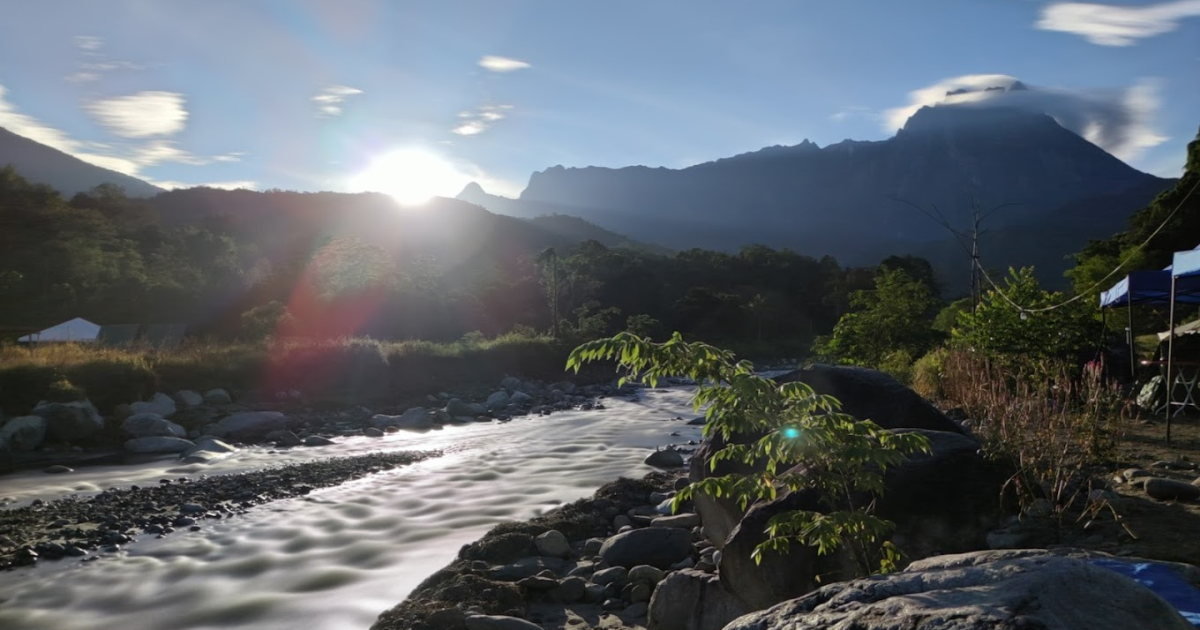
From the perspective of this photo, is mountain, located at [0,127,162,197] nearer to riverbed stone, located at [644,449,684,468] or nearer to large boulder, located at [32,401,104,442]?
large boulder, located at [32,401,104,442]

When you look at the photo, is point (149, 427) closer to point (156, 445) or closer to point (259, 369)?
point (156, 445)

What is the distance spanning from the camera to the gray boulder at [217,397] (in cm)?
1773

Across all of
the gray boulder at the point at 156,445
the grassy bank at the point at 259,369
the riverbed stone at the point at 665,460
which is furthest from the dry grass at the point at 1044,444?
the grassy bank at the point at 259,369

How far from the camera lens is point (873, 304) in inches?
741

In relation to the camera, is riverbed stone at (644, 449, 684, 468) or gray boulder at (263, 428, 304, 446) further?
gray boulder at (263, 428, 304, 446)

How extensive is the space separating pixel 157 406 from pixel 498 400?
8897 mm

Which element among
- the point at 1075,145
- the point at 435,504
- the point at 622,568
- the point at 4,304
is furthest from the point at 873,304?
the point at 1075,145

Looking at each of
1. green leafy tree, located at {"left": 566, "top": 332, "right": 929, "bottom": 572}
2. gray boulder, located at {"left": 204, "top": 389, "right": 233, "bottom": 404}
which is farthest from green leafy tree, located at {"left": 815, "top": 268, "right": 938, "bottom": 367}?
gray boulder, located at {"left": 204, "top": 389, "right": 233, "bottom": 404}

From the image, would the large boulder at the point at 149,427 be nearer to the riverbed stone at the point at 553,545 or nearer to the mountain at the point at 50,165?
the riverbed stone at the point at 553,545

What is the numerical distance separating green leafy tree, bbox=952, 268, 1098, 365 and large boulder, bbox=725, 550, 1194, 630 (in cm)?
1032

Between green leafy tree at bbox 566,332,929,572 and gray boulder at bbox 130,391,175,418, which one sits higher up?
green leafy tree at bbox 566,332,929,572

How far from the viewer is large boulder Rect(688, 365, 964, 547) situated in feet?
20.7

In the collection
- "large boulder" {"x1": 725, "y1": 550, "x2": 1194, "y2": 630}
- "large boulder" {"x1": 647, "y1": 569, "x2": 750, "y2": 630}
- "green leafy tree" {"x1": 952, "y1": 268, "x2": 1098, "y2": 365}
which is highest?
"green leafy tree" {"x1": 952, "y1": 268, "x2": 1098, "y2": 365}

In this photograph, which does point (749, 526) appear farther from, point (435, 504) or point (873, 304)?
point (873, 304)
